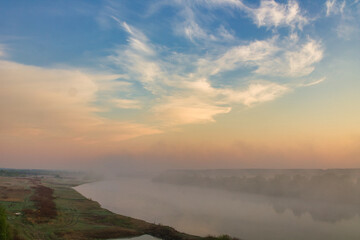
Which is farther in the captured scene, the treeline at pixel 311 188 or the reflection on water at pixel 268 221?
the treeline at pixel 311 188

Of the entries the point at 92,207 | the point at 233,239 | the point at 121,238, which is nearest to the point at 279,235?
the point at 233,239

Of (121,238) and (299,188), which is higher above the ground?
(299,188)

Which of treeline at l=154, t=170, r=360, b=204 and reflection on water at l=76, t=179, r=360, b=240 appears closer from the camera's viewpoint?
reflection on water at l=76, t=179, r=360, b=240

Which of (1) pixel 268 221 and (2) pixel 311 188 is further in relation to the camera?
(2) pixel 311 188

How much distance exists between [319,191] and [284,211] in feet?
105

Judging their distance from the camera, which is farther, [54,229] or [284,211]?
[284,211]

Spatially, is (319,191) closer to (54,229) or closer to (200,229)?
(200,229)

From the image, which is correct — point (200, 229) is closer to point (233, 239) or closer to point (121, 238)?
point (233, 239)

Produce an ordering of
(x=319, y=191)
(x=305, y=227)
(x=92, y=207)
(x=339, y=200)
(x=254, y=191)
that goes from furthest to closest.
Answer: (x=254, y=191)
(x=319, y=191)
(x=339, y=200)
(x=92, y=207)
(x=305, y=227)

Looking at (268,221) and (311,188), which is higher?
(311,188)

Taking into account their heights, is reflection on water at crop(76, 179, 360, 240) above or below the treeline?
below

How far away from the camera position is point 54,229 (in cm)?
3173

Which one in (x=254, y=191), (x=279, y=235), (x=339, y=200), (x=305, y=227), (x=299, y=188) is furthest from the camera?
(x=254, y=191)

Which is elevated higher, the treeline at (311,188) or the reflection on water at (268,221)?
the treeline at (311,188)
